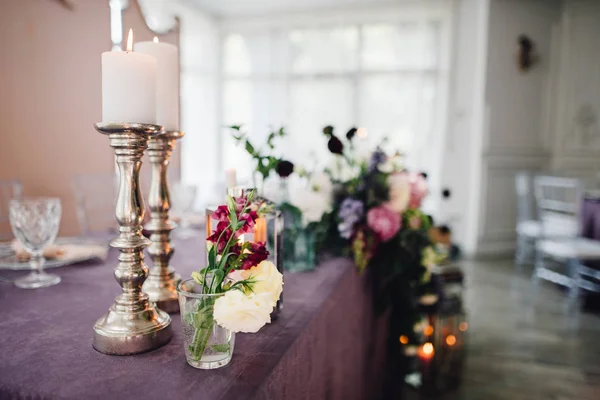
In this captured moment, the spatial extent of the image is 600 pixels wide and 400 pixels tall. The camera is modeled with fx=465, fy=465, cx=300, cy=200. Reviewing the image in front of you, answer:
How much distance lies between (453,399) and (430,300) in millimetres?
466

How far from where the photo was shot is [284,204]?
1096 mm

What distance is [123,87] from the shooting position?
588 millimetres

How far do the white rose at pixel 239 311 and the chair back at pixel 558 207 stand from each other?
10.3 feet

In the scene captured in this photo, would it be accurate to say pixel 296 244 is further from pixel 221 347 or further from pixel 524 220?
pixel 524 220

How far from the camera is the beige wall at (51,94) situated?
2.63 metres

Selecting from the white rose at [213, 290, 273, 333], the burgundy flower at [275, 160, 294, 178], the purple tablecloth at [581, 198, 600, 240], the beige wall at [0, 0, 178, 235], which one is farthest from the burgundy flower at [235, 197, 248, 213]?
the purple tablecloth at [581, 198, 600, 240]

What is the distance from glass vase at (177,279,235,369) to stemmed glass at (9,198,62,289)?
53 cm

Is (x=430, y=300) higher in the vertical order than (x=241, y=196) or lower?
lower

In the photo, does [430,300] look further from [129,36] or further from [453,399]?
[129,36]

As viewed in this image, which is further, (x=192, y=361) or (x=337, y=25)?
(x=337, y=25)

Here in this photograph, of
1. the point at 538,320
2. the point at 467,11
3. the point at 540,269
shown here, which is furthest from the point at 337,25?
the point at 538,320

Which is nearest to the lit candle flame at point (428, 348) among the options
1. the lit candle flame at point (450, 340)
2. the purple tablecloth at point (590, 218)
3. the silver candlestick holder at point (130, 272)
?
the lit candle flame at point (450, 340)

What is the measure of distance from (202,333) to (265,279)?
98 millimetres

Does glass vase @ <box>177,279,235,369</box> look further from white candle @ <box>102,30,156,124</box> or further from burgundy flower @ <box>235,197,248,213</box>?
white candle @ <box>102,30,156,124</box>
